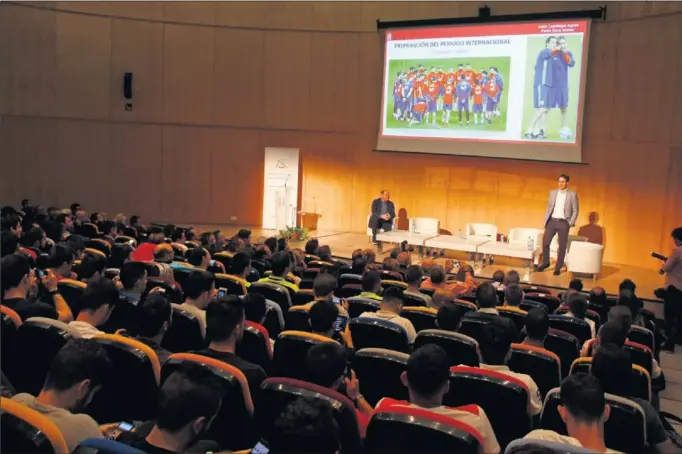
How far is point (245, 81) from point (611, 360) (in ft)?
40.8

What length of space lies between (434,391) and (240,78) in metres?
12.7

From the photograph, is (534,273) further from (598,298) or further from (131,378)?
(131,378)

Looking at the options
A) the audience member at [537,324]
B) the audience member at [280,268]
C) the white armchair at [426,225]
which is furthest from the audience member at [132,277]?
the white armchair at [426,225]

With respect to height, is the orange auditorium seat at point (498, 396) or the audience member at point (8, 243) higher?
the audience member at point (8, 243)

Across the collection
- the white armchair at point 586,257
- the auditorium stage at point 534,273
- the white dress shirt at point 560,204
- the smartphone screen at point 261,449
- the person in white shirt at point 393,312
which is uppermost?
the white dress shirt at point 560,204

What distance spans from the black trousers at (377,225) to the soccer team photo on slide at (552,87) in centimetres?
298

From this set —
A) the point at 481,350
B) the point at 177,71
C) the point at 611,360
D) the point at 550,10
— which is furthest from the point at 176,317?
the point at 177,71

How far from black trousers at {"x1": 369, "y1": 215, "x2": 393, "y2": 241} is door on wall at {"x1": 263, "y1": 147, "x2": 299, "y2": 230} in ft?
8.17

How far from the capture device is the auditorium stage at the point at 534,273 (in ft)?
30.1

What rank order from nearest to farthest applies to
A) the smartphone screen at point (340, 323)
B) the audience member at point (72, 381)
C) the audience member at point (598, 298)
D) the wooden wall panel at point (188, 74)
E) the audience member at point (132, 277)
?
the audience member at point (72, 381) → the smartphone screen at point (340, 323) → the audience member at point (132, 277) → the audience member at point (598, 298) → the wooden wall panel at point (188, 74)

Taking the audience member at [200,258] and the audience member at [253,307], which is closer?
the audience member at [253,307]

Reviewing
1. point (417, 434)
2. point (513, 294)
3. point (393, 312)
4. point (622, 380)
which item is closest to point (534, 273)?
point (513, 294)

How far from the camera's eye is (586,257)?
30.9ft

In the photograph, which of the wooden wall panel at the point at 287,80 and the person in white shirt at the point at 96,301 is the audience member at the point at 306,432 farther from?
the wooden wall panel at the point at 287,80
